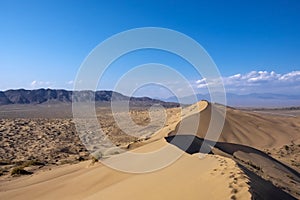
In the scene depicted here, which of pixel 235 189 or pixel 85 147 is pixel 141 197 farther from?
pixel 85 147

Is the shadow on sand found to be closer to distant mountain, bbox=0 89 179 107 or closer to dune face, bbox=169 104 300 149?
dune face, bbox=169 104 300 149

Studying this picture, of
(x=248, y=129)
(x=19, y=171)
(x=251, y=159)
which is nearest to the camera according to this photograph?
(x=19, y=171)

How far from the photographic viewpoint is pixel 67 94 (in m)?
158

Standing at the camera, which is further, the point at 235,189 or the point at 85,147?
the point at 85,147

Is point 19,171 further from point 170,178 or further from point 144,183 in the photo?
point 170,178

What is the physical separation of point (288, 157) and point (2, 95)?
150563 millimetres

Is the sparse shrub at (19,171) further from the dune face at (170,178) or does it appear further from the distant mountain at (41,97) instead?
the distant mountain at (41,97)

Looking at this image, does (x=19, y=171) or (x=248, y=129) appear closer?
(x=19, y=171)

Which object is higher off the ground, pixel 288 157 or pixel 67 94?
pixel 67 94

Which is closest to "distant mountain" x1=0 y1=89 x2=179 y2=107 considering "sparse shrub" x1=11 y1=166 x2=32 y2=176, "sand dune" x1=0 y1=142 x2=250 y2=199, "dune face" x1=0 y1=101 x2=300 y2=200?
"sparse shrub" x1=11 y1=166 x2=32 y2=176

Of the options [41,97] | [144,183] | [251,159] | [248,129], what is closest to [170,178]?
[144,183]

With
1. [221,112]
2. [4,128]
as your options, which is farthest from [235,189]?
[4,128]

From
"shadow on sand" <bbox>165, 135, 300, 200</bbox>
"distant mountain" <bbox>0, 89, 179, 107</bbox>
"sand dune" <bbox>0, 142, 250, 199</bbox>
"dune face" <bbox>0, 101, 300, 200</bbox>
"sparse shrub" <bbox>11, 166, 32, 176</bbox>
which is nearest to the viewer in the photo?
"sand dune" <bbox>0, 142, 250, 199</bbox>

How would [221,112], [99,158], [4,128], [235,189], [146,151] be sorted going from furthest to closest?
[4,128] < [221,112] < [99,158] < [146,151] < [235,189]
